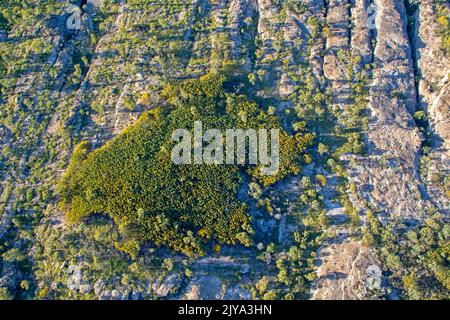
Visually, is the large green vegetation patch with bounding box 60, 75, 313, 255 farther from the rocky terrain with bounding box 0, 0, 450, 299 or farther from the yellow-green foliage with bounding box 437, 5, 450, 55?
the yellow-green foliage with bounding box 437, 5, 450, 55

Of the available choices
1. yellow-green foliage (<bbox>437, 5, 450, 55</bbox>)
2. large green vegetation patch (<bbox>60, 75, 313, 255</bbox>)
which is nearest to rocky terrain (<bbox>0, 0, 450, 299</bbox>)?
yellow-green foliage (<bbox>437, 5, 450, 55</bbox>)

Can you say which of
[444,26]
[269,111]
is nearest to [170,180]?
[269,111]

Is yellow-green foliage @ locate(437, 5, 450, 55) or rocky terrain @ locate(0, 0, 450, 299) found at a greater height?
yellow-green foliage @ locate(437, 5, 450, 55)

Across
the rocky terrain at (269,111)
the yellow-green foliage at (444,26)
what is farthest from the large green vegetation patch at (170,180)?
the yellow-green foliage at (444,26)

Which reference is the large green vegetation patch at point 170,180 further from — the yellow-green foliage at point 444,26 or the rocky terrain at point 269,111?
the yellow-green foliage at point 444,26

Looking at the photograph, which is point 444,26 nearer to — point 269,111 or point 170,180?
point 269,111

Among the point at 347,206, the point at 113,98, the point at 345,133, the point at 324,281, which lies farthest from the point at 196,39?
the point at 324,281
